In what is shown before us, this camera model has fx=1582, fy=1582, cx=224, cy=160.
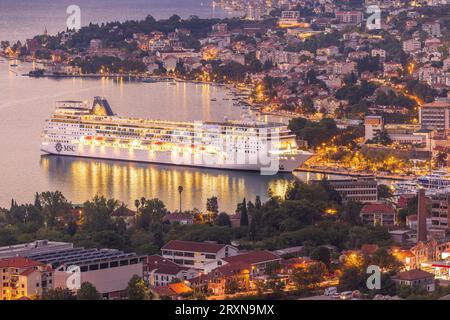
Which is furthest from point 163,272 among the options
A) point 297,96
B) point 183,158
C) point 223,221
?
point 297,96

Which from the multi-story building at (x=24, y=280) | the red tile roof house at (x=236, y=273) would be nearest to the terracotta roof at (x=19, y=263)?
the multi-story building at (x=24, y=280)

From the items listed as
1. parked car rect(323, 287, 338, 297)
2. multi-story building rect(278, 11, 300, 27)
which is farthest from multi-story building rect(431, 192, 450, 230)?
multi-story building rect(278, 11, 300, 27)

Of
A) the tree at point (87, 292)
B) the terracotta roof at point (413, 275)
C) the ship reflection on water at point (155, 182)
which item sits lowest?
the ship reflection on water at point (155, 182)

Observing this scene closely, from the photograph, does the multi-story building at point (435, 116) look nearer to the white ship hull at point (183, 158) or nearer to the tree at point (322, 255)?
the white ship hull at point (183, 158)

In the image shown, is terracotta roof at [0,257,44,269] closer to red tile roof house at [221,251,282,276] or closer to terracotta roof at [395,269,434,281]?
red tile roof house at [221,251,282,276]
